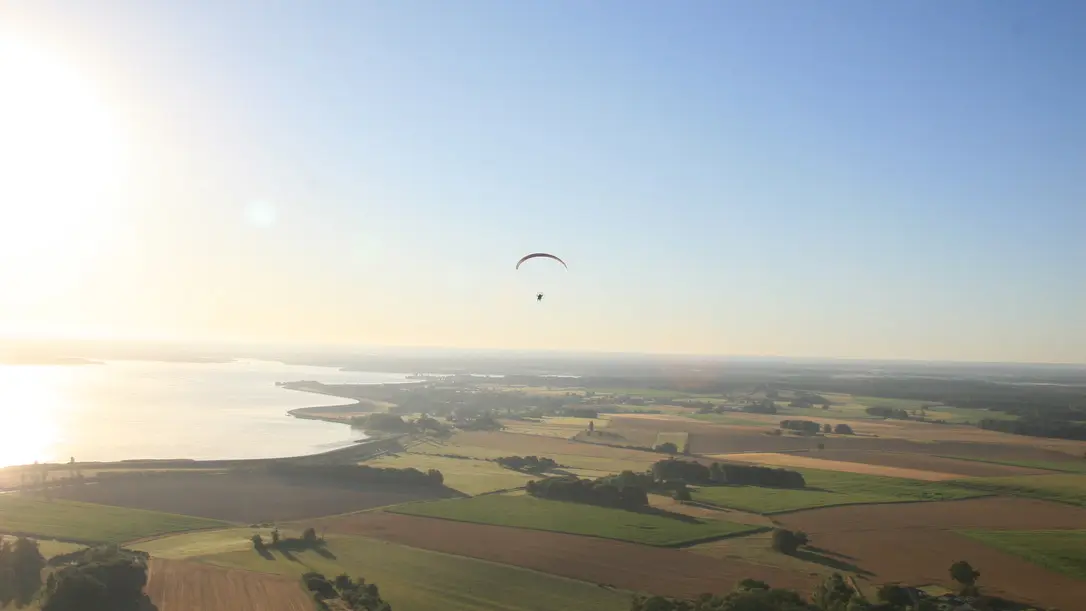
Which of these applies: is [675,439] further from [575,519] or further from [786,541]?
[786,541]

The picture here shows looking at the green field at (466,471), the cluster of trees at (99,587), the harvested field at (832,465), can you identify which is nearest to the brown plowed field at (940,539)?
the harvested field at (832,465)

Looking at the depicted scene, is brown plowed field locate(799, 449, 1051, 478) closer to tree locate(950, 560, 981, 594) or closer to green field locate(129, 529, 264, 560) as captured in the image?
tree locate(950, 560, 981, 594)

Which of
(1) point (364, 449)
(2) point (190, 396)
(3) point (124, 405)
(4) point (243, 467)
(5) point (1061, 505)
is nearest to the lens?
(5) point (1061, 505)

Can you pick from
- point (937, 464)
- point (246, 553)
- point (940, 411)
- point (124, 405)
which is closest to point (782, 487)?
point (937, 464)

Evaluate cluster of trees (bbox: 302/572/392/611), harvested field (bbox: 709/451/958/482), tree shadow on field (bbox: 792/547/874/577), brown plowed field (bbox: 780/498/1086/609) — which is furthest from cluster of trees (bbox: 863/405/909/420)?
cluster of trees (bbox: 302/572/392/611)

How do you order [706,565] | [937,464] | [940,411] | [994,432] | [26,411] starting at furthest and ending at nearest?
[940,411] → [26,411] → [994,432] → [937,464] → [706,565]

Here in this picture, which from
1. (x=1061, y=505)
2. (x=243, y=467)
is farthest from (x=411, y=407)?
(x=1061, y=505)

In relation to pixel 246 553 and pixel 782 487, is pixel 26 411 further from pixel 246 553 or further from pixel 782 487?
pixel 782 487

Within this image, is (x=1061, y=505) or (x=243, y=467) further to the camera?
(x=243, y=467)
